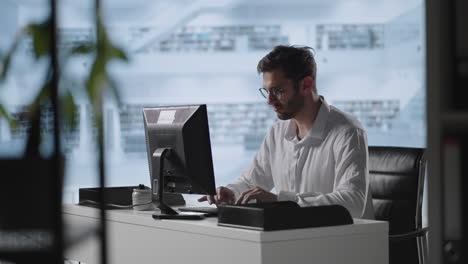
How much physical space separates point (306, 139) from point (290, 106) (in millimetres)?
164

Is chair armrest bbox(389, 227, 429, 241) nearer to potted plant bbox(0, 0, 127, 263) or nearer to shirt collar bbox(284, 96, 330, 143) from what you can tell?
shirt collar bbox(284, 96, 330, 143)

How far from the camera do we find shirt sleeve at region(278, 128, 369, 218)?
3018 millimetres

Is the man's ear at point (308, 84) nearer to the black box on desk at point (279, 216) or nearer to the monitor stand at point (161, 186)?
the monitor stand at point (161, 186)

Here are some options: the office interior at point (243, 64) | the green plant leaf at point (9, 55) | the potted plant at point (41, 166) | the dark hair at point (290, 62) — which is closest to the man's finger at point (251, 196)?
the dark hair at point (290, 62)

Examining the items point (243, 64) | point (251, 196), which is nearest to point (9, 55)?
point (251, 196)

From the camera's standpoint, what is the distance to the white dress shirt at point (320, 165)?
309 centimetres

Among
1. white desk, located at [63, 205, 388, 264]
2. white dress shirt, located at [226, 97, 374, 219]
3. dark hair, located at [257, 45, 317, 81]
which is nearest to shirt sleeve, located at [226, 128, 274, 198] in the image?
white dress shirt, located at [226, 97, 374, 219]

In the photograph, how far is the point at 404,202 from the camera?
136 inches

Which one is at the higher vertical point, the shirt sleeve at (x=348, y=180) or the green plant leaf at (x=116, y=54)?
the green plant leaf at (x=116, y=54)

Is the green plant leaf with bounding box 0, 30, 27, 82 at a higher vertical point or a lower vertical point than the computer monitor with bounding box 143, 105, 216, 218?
higher

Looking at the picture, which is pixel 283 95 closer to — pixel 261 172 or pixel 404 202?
pixel 261 172

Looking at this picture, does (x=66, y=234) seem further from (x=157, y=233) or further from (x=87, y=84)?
(x=157, y=233)

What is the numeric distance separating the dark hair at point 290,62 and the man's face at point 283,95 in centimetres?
3

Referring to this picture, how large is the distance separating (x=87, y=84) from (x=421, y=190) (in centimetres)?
219
